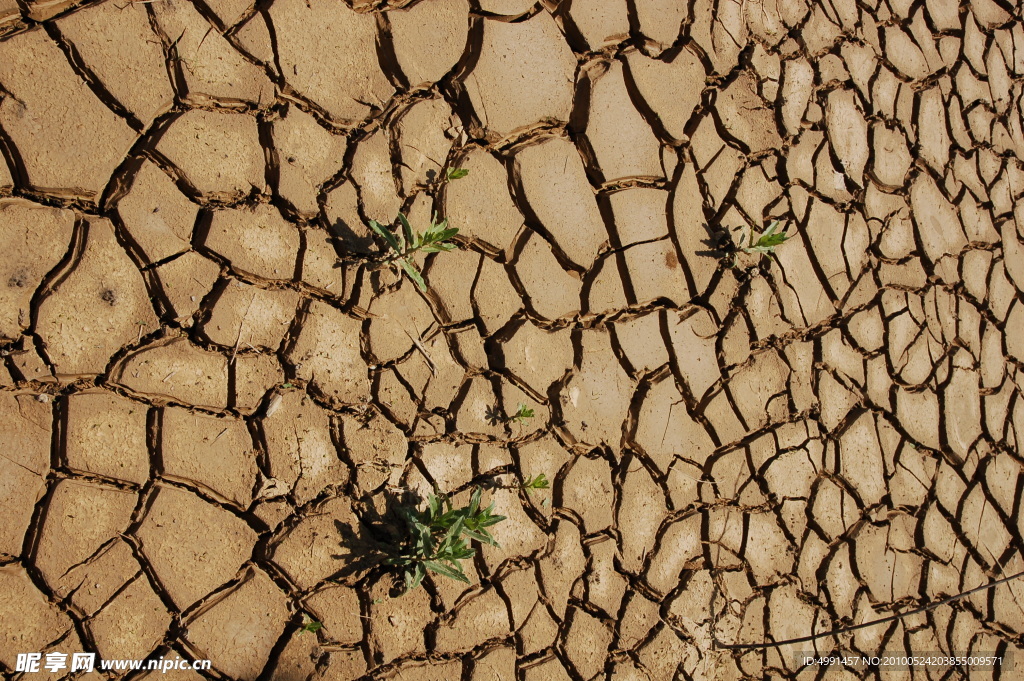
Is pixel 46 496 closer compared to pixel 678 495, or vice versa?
pixel 46 496

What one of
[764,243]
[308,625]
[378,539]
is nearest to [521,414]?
[378,539]

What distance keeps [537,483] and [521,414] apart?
0.21m

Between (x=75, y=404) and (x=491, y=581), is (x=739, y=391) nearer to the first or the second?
(x=491, y=581)

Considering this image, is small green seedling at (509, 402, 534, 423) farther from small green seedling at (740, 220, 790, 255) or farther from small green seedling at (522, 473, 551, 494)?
small green seedling at (740, 220, 790, 255)

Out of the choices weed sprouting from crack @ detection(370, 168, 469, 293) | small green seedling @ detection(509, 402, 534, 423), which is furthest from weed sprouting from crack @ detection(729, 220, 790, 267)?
weed sprouting from crack @ detection(370, 168, 469, 293)

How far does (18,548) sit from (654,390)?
1819mm

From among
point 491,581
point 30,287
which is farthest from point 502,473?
point 30,287

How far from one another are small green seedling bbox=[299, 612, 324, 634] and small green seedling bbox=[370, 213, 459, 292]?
3.16ft

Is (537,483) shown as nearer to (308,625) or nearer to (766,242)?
(308,625)

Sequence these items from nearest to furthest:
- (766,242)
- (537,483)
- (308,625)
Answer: (308,625)
(537,483)
(766,242)

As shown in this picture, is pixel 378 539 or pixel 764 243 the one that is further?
pixel 764 243

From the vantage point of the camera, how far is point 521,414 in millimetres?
2240

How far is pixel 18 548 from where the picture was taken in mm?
1749

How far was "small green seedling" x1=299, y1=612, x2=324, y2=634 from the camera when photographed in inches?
77.3
